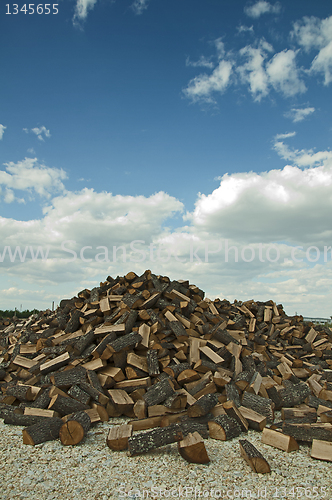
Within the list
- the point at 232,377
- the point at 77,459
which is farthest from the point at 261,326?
the point at 77,459

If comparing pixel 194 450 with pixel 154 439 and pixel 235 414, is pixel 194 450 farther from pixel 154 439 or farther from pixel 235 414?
pixel 235 414

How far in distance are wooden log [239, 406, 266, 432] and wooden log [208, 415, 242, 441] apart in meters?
0.32

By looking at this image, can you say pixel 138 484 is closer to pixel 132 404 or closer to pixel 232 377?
pixel 132 404

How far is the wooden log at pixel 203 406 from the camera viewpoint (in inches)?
163

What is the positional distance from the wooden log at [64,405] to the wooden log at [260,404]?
225 cm

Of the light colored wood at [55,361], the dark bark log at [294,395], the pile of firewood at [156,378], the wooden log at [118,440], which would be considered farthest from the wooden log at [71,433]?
the dark bark log at [294,395]

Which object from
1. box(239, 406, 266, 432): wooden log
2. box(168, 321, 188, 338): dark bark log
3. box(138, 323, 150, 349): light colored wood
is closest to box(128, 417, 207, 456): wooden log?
box(239, 406, 266, 432): wooden log

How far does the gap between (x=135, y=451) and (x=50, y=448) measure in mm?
979

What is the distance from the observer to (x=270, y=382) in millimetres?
5328

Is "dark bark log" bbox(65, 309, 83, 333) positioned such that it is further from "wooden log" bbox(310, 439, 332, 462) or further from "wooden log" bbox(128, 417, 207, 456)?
"wooden log" bbox(310, 439, 332, 462)

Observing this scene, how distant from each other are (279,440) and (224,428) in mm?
621

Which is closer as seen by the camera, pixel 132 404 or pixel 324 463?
pixel 324 463

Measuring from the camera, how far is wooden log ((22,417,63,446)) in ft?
12.3

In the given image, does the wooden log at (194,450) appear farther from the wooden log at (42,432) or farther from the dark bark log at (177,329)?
the dark bark log at (177,329)
